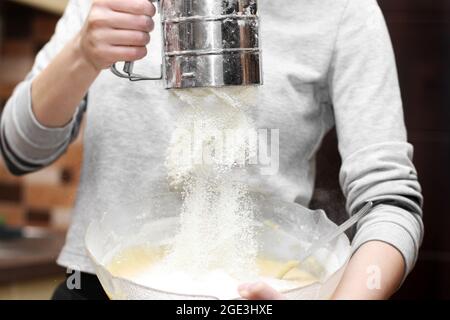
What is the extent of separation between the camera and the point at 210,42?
0.42 metres

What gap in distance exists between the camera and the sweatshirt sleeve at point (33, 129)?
2.10 ft

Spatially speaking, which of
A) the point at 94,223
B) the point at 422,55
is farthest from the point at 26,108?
the point at 422,55

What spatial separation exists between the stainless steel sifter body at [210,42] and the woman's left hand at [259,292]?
0.12 m

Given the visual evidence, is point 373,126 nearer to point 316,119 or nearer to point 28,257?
point 316,119

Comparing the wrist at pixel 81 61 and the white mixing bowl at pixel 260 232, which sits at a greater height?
the wrist at pixel 81 61

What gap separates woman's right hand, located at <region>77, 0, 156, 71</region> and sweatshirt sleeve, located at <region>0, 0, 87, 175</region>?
142mm

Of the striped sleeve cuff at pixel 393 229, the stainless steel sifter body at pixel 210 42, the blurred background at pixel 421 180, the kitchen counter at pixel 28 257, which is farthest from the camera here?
the blurred background at pixel 421 180

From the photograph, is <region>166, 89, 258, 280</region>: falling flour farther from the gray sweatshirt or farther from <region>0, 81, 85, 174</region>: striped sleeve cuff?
<region>0, 81, 85, 174</region>: striped sleeve cuff

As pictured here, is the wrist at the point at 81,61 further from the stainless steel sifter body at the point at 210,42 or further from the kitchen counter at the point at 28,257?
the kitchen counter at the point at 28,257

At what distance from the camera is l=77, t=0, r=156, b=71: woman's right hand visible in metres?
0.47

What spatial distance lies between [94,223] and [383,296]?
0.72ft

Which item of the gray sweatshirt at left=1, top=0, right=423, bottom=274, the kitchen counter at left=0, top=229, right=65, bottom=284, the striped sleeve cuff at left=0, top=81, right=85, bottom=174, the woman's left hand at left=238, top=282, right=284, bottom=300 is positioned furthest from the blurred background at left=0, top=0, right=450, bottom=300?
the woman's left hand at left=238, top=282, right=284, bottom=300

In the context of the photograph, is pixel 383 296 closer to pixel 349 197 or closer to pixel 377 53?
pixel 349 197

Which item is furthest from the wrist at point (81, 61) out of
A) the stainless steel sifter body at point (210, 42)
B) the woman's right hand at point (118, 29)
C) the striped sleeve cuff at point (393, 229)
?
the striped sleeve cuff at point (393, 229)
